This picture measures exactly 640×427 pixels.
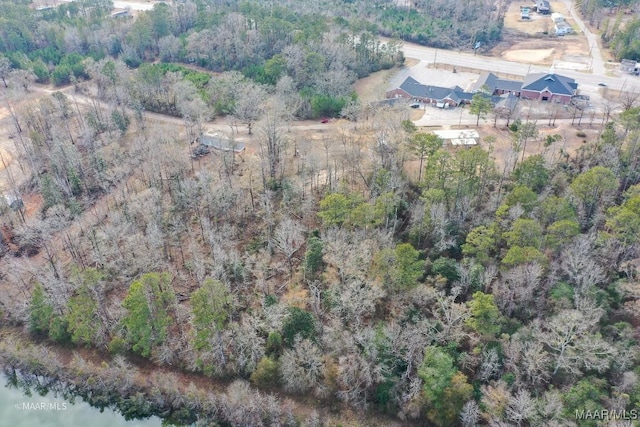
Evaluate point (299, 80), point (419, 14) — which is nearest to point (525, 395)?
point (299, 80)

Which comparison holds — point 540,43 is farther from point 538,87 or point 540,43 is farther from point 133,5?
point 133,5

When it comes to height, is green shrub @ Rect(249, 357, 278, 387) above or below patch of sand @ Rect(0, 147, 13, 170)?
below

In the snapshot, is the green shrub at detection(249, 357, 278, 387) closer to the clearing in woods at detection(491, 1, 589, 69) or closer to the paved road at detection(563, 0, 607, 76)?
the paved road at detection(563, 0, 607, 76)

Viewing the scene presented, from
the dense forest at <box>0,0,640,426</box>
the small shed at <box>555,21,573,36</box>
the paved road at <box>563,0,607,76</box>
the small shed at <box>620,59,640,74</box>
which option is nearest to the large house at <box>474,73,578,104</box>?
the paved road at <box>563,0,607,76</box>

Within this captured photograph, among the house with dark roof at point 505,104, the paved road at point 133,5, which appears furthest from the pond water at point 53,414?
the paved road at point 133,5

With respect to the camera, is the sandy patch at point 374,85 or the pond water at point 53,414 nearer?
the pond water at point 53,414

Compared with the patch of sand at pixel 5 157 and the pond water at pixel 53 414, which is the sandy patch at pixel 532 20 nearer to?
the patch of sand at pixel 5 157

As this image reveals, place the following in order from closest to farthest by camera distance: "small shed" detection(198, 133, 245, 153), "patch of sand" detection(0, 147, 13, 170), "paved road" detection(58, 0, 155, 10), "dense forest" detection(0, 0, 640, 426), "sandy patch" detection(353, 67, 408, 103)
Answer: "dense forest" detection(0, 0, 640, 426), "small shed" detection(198, 133, 245, 153), "patch of sand" detection(0, 147, 13, 170), "sandy patch" detection(353, 67, 408, 103), "paved road" detection(58, 0, 155, 10)
